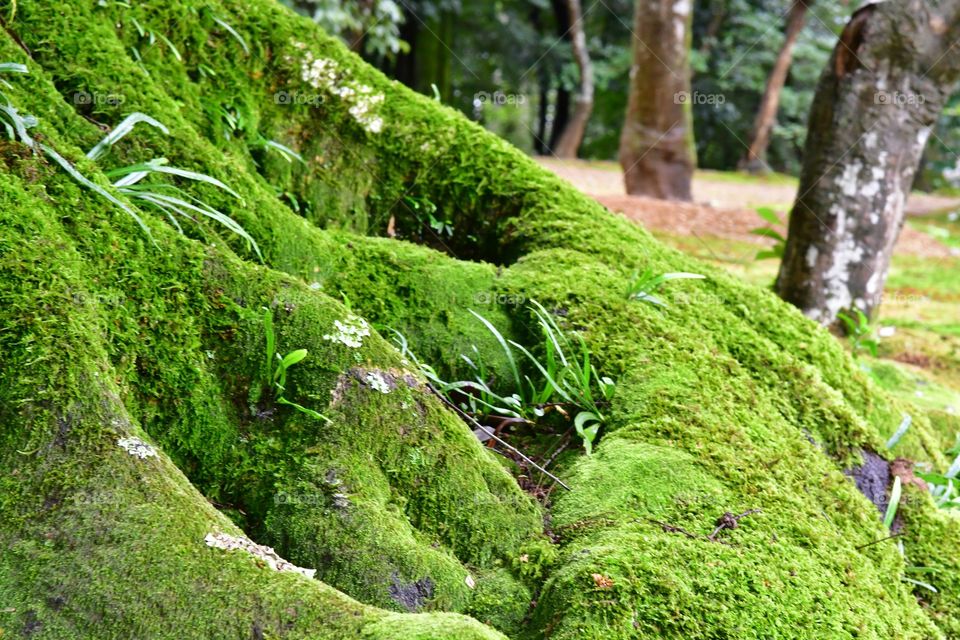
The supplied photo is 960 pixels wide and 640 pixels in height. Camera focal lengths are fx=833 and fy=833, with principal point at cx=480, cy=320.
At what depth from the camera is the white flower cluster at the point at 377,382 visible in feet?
6.43

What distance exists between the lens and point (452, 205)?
3215mm

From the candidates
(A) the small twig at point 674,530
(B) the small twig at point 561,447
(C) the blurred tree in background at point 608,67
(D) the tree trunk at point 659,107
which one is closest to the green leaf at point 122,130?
(B) the small twig at point 561,447

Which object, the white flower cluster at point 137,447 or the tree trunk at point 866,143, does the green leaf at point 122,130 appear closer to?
the white flower cluster at point 137,447

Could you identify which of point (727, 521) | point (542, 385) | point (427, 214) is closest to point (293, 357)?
point (542, 385)

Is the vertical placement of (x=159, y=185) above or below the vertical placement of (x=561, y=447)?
above

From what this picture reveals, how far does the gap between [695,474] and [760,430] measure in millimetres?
401

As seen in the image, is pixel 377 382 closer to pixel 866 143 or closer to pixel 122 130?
pixel 122 130

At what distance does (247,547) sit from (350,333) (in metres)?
0.62

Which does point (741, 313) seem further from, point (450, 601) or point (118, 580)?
point (118, 580)

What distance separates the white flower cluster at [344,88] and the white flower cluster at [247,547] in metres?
2.02

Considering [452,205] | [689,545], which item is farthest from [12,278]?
[452,205]

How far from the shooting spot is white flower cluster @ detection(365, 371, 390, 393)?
77.2 inches

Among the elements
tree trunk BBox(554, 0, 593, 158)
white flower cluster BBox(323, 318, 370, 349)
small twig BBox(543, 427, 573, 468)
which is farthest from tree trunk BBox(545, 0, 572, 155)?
white flower cluster BBox(323, 318, 370, 349)

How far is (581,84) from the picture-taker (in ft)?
58.7
